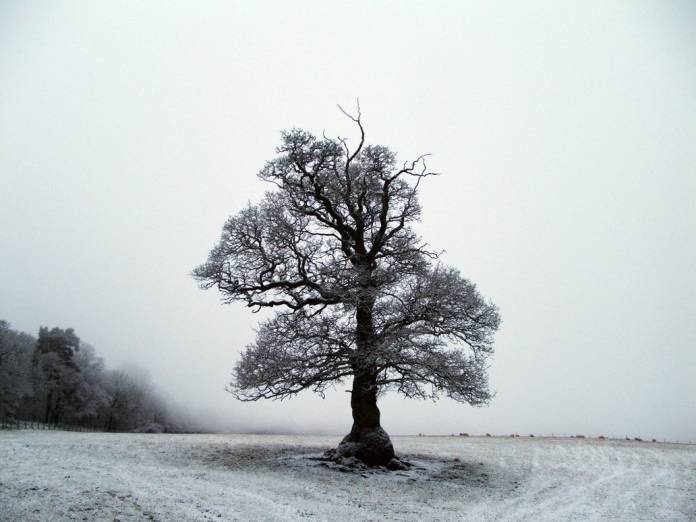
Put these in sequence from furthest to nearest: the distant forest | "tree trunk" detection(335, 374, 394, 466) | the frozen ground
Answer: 1. the distant forest
2. "tree trunk" detection(335, 374, 394, 466)
3. the frozen ground

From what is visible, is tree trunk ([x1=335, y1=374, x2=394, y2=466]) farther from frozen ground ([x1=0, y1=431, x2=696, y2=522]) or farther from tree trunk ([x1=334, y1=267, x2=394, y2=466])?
frozen ground ([x1=0, y1=431, x2=696, y2=522])

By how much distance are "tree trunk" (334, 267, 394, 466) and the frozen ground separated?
4.30 ft

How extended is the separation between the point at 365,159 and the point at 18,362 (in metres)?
37.1

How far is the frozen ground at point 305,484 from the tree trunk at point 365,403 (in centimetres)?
131

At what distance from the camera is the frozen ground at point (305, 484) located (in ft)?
35.2

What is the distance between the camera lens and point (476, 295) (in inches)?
793

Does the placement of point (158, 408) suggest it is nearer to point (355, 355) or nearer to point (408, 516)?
point (355, 355)

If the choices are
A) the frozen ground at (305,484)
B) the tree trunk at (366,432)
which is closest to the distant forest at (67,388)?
the frozen ground at (305,484)

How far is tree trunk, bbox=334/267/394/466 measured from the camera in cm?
1883

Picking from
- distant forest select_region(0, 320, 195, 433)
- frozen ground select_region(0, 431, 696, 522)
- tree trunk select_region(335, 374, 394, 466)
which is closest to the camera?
frozen ground select_region(0, 431, 696, 522)

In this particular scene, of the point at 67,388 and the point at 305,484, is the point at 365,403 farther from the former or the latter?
the point at 67,388

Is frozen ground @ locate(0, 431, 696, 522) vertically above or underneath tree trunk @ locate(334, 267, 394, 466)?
underneath

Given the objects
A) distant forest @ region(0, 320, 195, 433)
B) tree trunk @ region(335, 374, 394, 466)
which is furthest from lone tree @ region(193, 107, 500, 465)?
distant forest @ region(0, 320, 195, 433)

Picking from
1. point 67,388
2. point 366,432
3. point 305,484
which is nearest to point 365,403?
point 366,432
